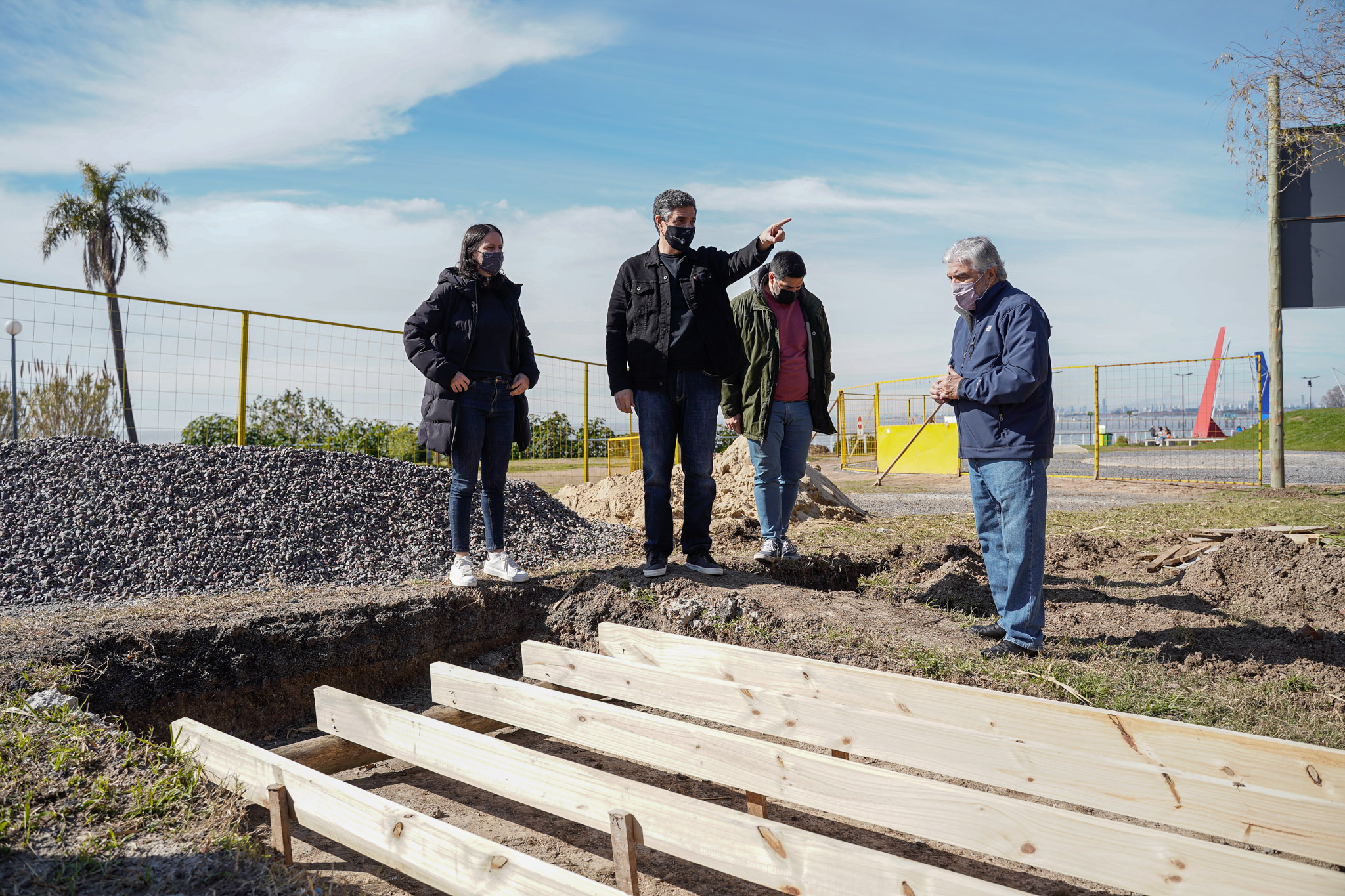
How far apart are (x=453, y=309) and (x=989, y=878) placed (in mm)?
3196

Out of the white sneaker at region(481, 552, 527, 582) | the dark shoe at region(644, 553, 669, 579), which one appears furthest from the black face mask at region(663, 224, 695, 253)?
the white sneaker at region(481, 552, 527, 582)

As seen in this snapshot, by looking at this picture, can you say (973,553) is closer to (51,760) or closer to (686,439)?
(686,439)

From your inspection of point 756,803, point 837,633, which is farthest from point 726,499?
point 756,803

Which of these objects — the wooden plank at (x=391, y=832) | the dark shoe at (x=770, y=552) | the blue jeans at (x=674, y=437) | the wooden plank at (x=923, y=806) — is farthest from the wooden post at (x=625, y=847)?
the dark shoe at (x=770, y=552)

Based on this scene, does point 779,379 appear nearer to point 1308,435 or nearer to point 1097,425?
point 1097,425

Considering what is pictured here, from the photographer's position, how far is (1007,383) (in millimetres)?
3035

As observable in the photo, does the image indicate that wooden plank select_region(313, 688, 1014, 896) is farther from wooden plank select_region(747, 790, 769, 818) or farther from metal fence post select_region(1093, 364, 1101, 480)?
metal fence post select_region(1093, 364, 1101, 480)

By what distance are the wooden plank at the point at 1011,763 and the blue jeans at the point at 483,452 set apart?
144 centimetres

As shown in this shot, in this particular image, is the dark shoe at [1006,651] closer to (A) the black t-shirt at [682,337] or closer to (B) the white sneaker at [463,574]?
(A) the black t-shirt at [682,337]

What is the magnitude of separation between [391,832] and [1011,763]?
1.55 metres

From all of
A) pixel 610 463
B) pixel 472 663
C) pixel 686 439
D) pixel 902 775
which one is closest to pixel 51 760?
pixel 472 663

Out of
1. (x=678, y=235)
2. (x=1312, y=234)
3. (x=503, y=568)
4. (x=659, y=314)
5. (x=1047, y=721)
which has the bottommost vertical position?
(x=1047, y=721)

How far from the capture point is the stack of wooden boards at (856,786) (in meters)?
1.74

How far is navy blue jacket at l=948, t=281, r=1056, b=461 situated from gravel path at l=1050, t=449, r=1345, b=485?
35.8ft
